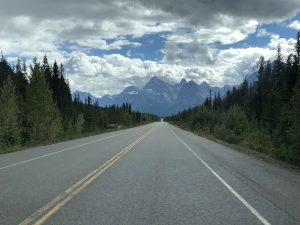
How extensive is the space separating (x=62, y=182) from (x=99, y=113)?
113 meters

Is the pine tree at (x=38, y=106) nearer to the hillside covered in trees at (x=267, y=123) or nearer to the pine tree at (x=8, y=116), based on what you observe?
the pine tree at (x=8, y=116)

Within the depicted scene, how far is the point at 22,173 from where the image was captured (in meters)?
12.3

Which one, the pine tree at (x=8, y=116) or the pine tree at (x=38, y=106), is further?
the pine tree at (x=38, y=106)

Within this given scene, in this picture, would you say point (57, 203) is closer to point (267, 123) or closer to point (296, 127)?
point (296, 127)

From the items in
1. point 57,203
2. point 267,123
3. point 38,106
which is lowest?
point 57,203

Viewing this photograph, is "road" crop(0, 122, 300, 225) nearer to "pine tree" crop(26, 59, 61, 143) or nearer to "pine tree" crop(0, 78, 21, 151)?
"pine tree" crop(0, 78, 21, 151)

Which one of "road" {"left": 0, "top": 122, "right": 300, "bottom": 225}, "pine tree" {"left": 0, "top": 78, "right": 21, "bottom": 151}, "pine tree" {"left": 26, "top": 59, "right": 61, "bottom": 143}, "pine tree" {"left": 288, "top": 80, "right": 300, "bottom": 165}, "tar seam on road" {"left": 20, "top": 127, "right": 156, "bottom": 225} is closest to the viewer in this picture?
"tar seam on road" {"left": 20, "top": 127, "right": 156, "bottom": 225}

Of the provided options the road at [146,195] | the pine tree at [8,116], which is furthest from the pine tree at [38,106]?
the road at [146,195]

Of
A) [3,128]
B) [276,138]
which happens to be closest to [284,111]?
[276,138]

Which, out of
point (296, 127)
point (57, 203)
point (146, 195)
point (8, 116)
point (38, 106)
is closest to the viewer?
point (57, 203)

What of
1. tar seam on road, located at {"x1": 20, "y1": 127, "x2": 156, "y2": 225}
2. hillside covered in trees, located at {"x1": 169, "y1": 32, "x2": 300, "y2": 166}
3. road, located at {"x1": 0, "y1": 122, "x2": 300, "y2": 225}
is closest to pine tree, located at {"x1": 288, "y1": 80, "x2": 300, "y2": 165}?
hillside covered in trees, located at {"x1": 169, "y1": 32, "x2": 300, "y2": 166}

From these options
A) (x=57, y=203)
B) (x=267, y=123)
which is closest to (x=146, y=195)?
(x=57, y=203)

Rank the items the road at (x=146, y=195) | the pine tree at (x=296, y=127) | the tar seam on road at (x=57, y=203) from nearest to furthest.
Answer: the tar seam on road at (x=57, y=203), the road at (x=146, y=195), the pine tree at (x=296, y=127)

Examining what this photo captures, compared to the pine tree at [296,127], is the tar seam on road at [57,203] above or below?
below
